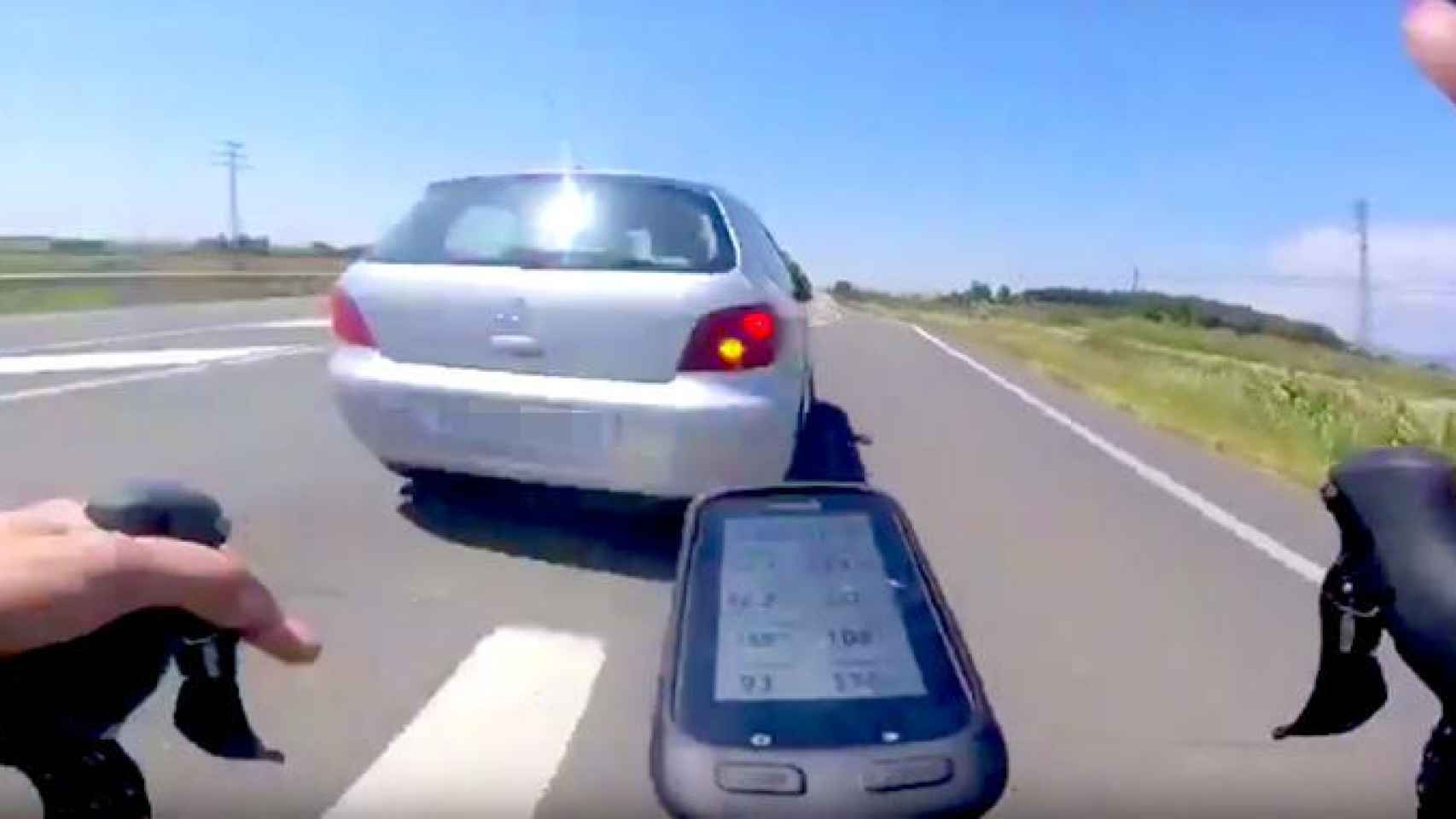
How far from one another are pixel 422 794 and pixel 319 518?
3.91 meters

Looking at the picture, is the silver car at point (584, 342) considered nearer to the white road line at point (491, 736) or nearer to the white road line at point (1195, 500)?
the white road line at point (491, 736)

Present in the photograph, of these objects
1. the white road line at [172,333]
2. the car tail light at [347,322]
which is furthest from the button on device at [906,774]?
the white road line at [172,333]

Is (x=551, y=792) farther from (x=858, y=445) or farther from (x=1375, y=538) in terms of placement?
(x=858, y=445)

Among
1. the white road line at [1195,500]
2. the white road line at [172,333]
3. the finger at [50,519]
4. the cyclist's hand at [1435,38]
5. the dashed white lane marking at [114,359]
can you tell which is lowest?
the white road line at [1195,500]

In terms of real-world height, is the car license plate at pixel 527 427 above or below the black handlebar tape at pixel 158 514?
below

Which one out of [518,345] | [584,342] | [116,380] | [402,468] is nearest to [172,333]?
[116,380]

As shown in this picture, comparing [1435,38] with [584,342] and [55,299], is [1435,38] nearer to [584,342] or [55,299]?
[584,342]

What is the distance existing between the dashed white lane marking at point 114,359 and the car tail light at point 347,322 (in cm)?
→ 920

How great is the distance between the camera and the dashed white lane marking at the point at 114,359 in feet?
50.0

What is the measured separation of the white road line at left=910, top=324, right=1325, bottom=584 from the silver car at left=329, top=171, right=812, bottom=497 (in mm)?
2401

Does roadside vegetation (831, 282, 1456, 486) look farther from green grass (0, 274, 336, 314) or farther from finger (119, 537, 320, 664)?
green grass (0, 274, 336, 314)

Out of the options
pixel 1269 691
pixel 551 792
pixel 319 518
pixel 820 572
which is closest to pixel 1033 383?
pixel 319 518

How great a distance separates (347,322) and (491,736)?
117 inches

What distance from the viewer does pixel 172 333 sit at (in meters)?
22.9
